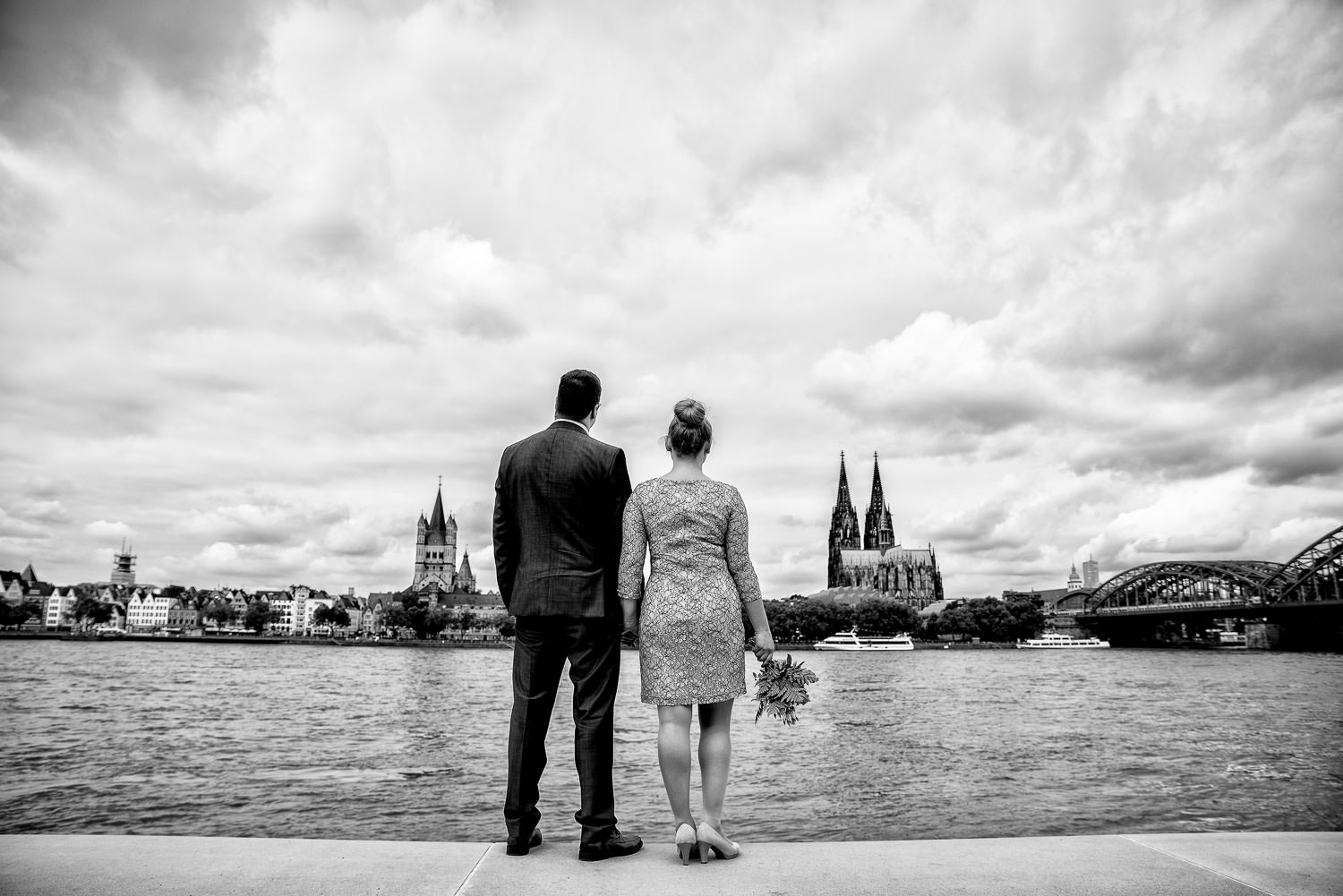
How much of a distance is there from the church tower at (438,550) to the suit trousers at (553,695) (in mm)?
193269

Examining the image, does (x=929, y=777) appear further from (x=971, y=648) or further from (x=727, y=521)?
(x=971, y=648)

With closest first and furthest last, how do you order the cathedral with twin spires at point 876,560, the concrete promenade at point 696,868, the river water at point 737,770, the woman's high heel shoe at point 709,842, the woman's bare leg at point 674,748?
1. the concrete promenade at point 696,868
2. the woman's high heel shoe at point 709,842
3. the woman's bare leg at point 674,748
4. the river water at point 737,770
5. the cathedral with twin spires at point 876,560

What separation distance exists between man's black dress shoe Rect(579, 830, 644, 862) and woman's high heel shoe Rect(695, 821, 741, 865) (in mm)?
379

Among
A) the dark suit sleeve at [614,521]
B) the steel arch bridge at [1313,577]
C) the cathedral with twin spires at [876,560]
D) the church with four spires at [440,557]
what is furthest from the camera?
the church with four spires at [440,557]

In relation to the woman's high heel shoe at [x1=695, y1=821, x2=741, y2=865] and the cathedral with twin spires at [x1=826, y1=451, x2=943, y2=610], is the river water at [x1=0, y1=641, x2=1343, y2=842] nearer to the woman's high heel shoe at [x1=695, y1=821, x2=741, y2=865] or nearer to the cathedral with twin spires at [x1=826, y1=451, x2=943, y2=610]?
the woman's high heel shoe at [x1=695, y1=821, x2=741, y2=865]

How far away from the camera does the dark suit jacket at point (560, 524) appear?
430cm

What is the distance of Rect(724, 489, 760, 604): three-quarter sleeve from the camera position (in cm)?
436

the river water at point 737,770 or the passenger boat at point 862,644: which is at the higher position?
the river water at point 737,770

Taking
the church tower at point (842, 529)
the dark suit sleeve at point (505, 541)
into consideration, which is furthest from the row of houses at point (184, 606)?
the dark suit sleeve at point (505, 541)

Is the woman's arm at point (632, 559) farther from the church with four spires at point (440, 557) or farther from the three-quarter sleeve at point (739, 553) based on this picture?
the church with four spires at point (440, 557)

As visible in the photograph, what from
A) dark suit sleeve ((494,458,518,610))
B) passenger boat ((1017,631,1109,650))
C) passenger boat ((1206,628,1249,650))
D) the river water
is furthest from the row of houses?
dark suit sleeve ((494,458,518,610))

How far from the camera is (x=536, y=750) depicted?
4289 millimetres

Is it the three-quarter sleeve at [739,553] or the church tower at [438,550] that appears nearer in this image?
the three-quarter sleeve at [739,553]

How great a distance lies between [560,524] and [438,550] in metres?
198
